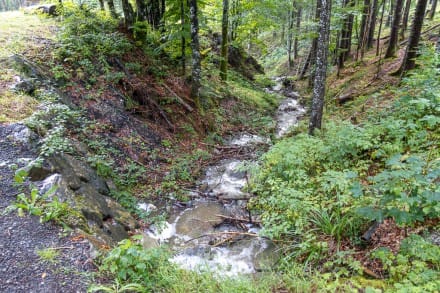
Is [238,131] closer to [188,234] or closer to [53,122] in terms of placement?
[188,234]

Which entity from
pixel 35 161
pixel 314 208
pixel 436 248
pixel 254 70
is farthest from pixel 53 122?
pixel 254 70

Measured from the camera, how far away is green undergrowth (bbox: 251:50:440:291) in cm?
333

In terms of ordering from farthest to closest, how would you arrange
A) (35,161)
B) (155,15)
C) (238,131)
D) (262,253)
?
(155,15), (238,131), (262,253), (35,161)

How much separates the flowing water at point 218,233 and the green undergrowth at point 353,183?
45 centimetres

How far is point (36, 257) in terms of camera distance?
328 cm

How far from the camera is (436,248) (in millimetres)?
3320

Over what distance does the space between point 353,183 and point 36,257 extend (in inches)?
162

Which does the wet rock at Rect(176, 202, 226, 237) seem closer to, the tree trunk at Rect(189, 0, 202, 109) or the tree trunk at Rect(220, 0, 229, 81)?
the tree trunk at Rect(189, 0, 202, 109)

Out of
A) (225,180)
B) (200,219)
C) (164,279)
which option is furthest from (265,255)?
(225,180)

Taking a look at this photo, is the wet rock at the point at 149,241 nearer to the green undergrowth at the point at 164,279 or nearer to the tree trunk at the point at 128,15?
the green undergrowth at the point at 164,279

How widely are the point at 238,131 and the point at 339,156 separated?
5.67 metres

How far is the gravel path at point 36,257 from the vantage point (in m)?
2.99

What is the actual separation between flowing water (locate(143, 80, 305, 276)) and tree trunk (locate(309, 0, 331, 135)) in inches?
106

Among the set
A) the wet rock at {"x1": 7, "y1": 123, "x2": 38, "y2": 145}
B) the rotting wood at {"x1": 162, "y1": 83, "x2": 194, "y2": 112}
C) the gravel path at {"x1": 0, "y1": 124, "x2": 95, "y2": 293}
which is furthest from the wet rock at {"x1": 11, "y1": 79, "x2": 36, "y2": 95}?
the rotting wood at {"x1": 162, "y1": 83, "x2": 194, "y2": 112}
